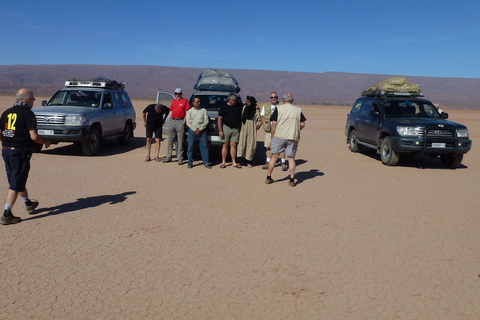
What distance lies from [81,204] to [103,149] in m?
7.28

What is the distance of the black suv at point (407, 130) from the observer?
11.3 meters

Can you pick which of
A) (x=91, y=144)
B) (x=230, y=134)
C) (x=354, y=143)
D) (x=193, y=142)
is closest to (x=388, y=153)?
(x=354, y=143)

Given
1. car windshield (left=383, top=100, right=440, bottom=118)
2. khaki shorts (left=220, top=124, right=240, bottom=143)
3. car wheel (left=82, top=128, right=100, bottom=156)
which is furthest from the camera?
car windshield (left=383, top=100, right=440, bottom=118)

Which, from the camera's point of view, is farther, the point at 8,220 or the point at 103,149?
the point at 103,149

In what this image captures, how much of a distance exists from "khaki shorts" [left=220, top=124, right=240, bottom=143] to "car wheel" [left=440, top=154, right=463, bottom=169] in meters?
5.71

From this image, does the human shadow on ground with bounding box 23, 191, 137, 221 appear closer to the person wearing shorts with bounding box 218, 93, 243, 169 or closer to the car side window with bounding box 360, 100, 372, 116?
the person wearing shorts with bounding box 218, 93, 243, 169

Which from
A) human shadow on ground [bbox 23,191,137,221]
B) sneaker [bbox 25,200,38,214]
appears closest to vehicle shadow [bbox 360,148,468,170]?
human shadow on ground [bbox 23,191,137,221]

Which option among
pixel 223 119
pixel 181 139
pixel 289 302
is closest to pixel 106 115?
pixel 181 139

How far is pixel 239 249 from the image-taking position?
5.20 metres

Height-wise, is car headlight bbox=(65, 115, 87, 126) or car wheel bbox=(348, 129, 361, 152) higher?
car headlight bbox=(65, 115, 87, 126)

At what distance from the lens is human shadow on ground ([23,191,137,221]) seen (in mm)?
6477

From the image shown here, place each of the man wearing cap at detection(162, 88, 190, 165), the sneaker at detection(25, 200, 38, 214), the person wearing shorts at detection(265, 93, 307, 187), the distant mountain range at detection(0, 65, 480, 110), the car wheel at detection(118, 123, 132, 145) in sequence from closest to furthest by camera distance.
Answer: the sneaker at detection(25, 200, 38, 214) → the person wearing shorts at detection(265, 93, 307, 187) → the man wearing cap at detection(162, 88, 190, 165) → the car wheel at detection(118, 123, 132, 145) → the distant mountain range at detection(0, 65, 480, 110)

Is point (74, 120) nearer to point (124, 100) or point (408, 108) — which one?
point (124, 100)

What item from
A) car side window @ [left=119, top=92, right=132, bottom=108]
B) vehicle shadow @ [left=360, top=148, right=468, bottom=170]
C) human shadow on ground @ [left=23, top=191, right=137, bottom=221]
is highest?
car side window @ [left=119, top=92, right=132, bottom=108]
